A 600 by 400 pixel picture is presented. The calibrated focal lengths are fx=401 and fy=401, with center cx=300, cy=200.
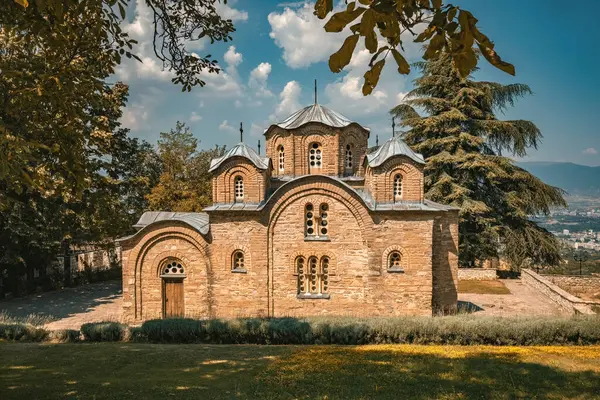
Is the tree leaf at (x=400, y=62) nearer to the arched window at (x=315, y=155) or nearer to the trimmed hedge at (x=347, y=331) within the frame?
the trimmed hedge at (x=347, y=331)

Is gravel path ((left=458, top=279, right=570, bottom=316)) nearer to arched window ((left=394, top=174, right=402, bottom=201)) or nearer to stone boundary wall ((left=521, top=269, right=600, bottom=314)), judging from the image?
stone boundary wall ((left=521, top=269, right=600, bottom=314))

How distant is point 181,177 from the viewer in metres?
26.5

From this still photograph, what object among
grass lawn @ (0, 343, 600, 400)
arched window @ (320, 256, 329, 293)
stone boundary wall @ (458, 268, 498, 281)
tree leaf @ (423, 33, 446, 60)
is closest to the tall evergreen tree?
stone boundary wall @ (458, 268, 498, 281)

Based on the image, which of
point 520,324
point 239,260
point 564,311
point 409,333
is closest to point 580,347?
point 520,324

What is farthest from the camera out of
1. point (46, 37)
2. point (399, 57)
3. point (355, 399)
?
point (355, 399)

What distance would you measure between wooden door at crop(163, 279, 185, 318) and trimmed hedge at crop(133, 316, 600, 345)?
2829 millimetres

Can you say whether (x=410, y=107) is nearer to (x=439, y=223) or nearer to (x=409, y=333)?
(x=439, y=223)

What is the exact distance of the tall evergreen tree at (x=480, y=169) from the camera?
929 inches

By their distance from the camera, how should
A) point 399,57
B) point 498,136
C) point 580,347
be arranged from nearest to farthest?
point 399,57, point 580,347, point 498,136

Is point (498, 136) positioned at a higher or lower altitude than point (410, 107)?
lower

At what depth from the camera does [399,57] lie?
231 centimetres

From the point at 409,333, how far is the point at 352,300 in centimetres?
316

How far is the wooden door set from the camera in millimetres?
15125

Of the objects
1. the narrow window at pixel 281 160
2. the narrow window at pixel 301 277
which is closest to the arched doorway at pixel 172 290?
the narrow window at pixel 301 277
